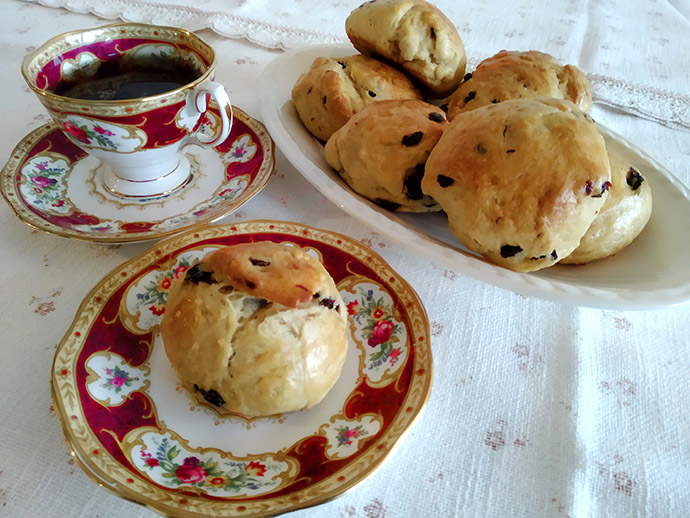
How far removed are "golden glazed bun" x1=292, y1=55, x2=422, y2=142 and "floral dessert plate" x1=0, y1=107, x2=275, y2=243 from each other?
0.35ft

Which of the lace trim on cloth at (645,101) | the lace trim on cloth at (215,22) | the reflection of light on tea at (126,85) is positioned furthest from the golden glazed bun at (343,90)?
the lace trim on cloth at (645,101)

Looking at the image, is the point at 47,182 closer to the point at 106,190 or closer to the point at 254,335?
the point at 106,190

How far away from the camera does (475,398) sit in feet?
2.10

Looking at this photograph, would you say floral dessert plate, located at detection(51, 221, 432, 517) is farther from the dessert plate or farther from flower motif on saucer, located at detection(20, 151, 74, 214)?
flower motif on saucer, located at detection(20, 151, 74, 214)

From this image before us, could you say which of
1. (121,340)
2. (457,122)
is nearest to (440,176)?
(457,122)

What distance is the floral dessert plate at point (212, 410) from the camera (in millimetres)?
472

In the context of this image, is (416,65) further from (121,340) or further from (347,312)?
(121,340)

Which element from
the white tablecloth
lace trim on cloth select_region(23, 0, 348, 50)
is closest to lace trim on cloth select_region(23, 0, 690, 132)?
lace trim on cloth select_region(23, 0, 348, 50)

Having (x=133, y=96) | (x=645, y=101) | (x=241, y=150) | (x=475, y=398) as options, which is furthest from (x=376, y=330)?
(x=645, y=101)

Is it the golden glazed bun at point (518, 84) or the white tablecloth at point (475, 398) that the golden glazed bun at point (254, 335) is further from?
the golden glazed bun at point (518, 84)

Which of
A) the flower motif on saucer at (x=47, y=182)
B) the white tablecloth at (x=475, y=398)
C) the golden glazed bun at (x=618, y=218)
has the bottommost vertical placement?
the white tablecloth at (x=475, y=398)

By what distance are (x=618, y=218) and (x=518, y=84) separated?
1.06 ft

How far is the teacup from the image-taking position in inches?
29.9

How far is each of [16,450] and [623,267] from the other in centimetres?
88
